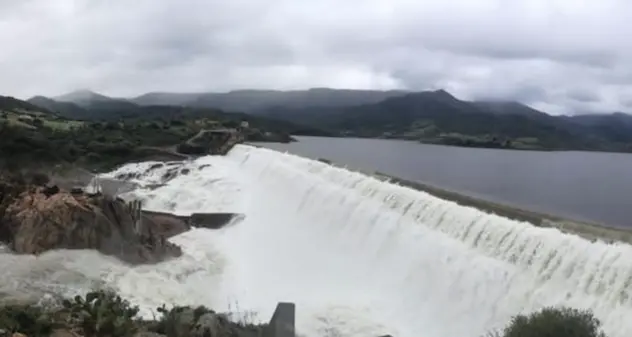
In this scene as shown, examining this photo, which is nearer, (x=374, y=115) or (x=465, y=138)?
(x=465, y=138)

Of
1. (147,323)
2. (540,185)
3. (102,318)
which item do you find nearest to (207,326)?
(147,323)

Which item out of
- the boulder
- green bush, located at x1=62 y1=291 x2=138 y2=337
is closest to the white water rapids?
the boulder

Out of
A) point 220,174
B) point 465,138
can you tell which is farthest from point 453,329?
point 465,138

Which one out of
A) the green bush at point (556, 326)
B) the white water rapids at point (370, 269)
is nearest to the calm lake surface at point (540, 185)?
the white water rapids at point (370, 269)

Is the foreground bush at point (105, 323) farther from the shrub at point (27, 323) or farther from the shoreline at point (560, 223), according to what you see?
the shoreline at point (560, 223)

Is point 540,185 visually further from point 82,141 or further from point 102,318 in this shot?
point 102,318

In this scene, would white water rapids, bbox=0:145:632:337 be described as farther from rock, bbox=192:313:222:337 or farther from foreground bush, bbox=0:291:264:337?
foreground bush, bbox=0:291:264:337

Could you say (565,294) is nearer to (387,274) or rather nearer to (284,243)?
(387,274)
